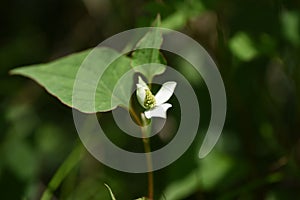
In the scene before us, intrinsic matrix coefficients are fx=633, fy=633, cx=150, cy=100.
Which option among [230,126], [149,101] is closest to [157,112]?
[149,101]

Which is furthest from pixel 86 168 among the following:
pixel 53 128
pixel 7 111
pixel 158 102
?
pixel 158 102

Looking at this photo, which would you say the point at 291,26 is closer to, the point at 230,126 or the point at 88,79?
the point at 230,126

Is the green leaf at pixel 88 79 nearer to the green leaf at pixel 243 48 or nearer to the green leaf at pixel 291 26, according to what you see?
the green leaf at pixel 243 48

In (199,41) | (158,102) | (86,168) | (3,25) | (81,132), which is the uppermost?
(158,102)

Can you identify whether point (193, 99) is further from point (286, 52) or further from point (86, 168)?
point (86, 168)

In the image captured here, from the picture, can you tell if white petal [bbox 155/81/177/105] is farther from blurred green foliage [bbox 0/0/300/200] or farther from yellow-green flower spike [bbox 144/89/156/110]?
blurred green foliage [bbox 0/0/300/200]

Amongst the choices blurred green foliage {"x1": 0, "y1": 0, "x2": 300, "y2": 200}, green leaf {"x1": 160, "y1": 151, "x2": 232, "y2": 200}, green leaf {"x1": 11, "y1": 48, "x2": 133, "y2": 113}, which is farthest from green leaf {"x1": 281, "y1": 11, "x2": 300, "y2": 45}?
green leaf {"x1": 11, "y1": 48, "x2": 133, "y2": 113}
